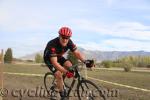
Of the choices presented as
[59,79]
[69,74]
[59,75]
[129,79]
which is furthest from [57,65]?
[129,79]

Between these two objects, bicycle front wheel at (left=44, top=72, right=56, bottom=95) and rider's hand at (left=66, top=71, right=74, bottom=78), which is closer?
rider's hand at (left=66, top=71, right=74, bottom=78)

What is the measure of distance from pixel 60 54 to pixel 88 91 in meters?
1.51

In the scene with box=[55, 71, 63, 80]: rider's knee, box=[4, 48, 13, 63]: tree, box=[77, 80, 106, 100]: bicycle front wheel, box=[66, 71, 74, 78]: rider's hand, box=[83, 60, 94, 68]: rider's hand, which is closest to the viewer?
box=[77, 80, 106, 100]: bicycle front wheel

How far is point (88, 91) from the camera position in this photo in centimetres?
1052

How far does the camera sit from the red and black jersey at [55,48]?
11.0m

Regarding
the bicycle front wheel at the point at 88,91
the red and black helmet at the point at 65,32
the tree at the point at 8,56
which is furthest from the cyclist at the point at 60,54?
the tree at the point at 8,56

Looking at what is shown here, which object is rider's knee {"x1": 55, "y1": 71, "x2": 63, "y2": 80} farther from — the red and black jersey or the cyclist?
the red and black jersey

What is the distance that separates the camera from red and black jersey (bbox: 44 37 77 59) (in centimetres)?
1095

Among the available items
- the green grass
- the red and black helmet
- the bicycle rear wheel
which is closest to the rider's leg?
the bicycle rear wheel

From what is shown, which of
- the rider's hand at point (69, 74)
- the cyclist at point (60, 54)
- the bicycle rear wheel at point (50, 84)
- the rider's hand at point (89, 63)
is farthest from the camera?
the bicycle rear wheel at point (50, 84)

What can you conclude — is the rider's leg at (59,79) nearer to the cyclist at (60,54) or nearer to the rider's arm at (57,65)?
the cyclist at (60,54)

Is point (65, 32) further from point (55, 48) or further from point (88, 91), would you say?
point (88, 91)

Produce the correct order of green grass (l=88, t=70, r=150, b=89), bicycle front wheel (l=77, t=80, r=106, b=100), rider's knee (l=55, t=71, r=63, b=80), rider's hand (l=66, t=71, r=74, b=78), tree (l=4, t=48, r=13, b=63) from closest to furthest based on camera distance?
bicycle front wheel (l=77, t=80, r=106, b=100) < rider's hand (l=66, t=71, r=74, b=78) < rider's knee (l=55, t=71, r=63, b=80) < green grass (l=88, t=70, r=150, b=89) < tree (l=4, t=48, r=13, b=63)

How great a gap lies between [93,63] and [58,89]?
1.47 m
